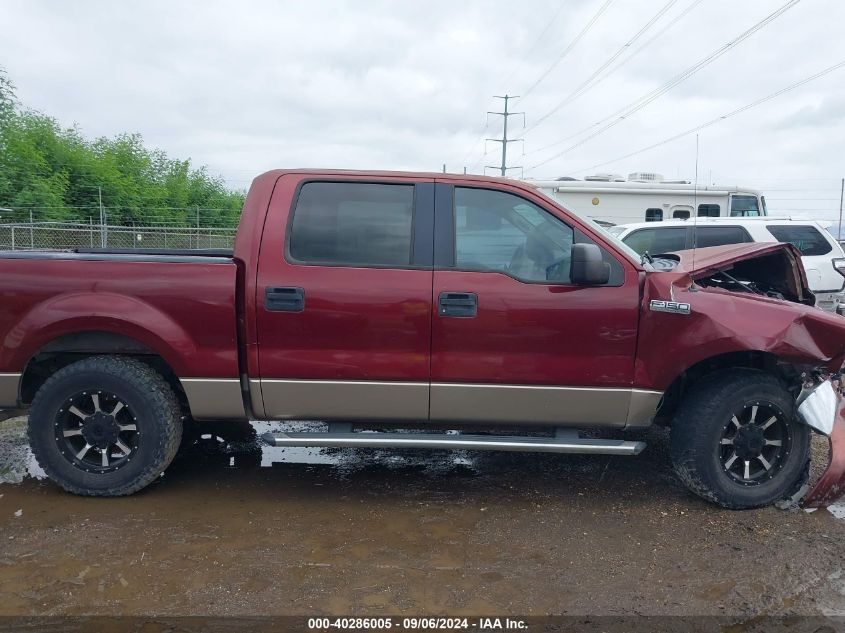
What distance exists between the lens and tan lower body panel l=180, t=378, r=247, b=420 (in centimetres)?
388

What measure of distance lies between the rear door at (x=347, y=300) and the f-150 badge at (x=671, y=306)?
1339 mm

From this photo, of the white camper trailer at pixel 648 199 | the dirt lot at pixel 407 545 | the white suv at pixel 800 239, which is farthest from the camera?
the white camper trailer at pixel 648 199

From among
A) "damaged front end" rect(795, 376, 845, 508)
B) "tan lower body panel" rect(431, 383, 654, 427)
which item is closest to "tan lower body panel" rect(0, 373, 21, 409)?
"tan lower body panel" rect(431, 383, 654, 427)

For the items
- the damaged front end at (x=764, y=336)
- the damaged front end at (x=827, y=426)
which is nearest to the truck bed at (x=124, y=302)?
the damaged front end at (x=764, y=336)

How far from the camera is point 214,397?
391cm

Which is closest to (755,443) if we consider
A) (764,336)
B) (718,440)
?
(718,440)

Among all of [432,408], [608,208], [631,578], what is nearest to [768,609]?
[631,578]

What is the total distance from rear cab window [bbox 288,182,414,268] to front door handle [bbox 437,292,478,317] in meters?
0.32

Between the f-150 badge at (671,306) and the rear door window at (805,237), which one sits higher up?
the rear door window at (805,237)

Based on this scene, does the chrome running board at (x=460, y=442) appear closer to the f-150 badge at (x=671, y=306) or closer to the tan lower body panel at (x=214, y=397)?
the tan lower body panel at (x=214, y=397)

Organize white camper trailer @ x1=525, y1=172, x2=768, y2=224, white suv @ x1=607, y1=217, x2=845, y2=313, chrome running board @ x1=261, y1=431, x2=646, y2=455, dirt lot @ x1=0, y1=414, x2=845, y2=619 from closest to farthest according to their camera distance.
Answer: dirt lot @ x1=0, y1=414, x2=845, y2=619
chrome running board @ x1=261, y1=431, x2=646, y2=455
white suv @ x1=607, y1=217, x2=845, y2=313
white camper trailer @ x1=525, y1=172, x2=768, y2=224

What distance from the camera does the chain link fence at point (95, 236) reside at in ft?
53.5

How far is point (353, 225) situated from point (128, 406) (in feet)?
5.80

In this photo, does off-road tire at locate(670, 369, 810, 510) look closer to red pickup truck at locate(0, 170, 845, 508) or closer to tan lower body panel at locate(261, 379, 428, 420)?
red pickup truck at locate(0, 170, 845, 508)
